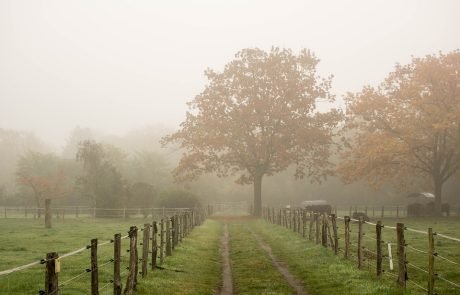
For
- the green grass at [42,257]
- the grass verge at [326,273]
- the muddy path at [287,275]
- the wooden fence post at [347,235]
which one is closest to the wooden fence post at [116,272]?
the green grass at [42,257]

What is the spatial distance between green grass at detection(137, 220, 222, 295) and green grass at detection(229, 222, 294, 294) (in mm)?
817

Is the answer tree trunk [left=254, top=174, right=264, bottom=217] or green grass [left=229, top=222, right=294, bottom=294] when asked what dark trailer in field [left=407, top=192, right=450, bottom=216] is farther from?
green grass [left=229, top=222, right=294, bottom=294]

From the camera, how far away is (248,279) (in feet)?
58.7

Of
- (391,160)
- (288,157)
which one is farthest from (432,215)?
(288,157)

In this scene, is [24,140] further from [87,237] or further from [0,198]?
[87,237]

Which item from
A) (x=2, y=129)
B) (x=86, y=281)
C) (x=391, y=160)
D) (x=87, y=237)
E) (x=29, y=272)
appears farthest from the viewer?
(x=2, y=129)

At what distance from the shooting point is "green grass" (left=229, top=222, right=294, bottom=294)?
16.0m

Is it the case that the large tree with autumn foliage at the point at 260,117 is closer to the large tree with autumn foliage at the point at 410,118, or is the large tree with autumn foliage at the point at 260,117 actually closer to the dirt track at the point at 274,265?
the large tree with autumn foliage at the point at 410,118

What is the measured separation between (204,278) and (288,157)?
147 ft

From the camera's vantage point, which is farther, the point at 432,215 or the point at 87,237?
the point at 432,215

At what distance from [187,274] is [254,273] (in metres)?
2.58

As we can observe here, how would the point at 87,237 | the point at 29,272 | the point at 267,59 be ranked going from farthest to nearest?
the point at 267,59 → the point at 87,237 → the point at 29,272

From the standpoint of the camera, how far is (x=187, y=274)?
19.2m

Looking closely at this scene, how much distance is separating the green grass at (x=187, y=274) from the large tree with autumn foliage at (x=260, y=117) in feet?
112
